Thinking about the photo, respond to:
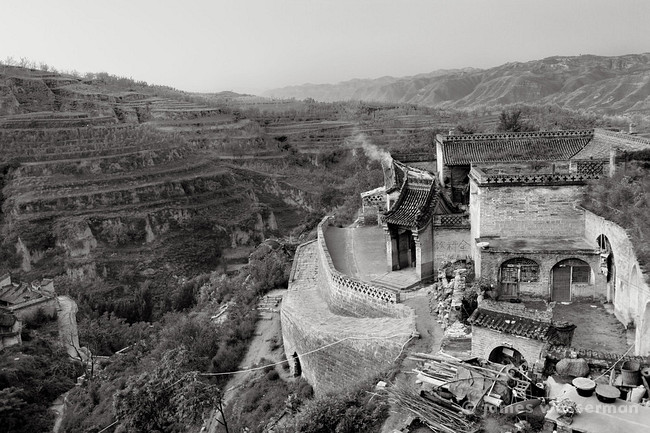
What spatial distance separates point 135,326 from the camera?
26.2 metres

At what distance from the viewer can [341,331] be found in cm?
1127

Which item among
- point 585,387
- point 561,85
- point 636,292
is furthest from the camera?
point 561,85

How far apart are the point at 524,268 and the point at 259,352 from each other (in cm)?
830

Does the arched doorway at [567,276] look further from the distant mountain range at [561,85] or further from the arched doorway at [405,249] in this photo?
the distant mountain range at [561,85]

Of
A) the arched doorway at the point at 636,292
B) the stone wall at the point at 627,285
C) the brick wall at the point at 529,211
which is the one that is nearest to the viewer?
the stone wall at the point at 627,285

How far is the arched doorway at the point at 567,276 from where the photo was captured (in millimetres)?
11828

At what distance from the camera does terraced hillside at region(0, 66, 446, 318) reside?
32438mm

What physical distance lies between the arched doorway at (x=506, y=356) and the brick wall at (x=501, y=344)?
90mm

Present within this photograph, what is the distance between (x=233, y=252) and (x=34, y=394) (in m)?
18.8

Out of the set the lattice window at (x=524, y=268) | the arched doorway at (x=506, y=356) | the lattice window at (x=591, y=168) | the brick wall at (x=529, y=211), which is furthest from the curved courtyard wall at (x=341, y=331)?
the lattice window at (x=591, y=168)

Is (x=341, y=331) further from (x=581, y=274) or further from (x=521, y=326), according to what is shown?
(x=581, y=274)

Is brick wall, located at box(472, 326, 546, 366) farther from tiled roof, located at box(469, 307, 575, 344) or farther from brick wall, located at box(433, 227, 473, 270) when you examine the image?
brick wall, located at box(433, 227, 473, 270)

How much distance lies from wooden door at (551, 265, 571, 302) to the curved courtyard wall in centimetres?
367

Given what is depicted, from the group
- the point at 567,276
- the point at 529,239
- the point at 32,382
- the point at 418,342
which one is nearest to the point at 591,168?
the point at 529,239
